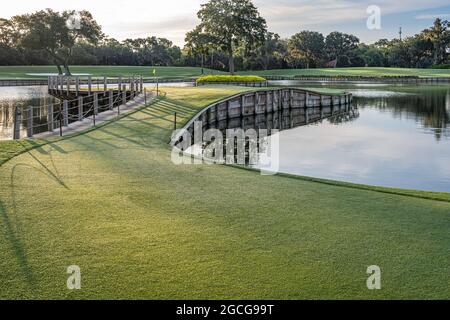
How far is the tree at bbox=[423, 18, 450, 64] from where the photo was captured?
12694cm

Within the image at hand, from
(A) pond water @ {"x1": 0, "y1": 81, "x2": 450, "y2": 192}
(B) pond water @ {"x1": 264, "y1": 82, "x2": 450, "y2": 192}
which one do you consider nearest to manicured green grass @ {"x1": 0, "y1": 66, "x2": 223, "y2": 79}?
(A) pond water @ {"x1": 0, "y1": 81, "x2": 450, "y2": 192}

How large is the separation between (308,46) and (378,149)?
113018 millimetres

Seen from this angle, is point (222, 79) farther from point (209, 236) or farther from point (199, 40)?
point (209, 236)

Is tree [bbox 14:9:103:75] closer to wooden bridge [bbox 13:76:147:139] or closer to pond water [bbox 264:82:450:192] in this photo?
wooden bridge [bbox 13:76:147:139]

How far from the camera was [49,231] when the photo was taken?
23.9 ft

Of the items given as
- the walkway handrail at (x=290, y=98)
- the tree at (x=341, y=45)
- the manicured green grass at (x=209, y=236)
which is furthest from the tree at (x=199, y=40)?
the manicured green grass at (x=209, y=236)

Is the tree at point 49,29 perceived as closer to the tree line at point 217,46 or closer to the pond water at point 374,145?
the tree line at point 217,46

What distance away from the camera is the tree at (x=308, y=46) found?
132750 millimetres

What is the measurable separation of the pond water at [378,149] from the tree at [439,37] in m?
93.3

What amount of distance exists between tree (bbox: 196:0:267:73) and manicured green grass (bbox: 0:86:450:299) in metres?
69.5

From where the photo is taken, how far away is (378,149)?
25.1m

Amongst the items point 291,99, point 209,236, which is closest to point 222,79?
point 291,99
